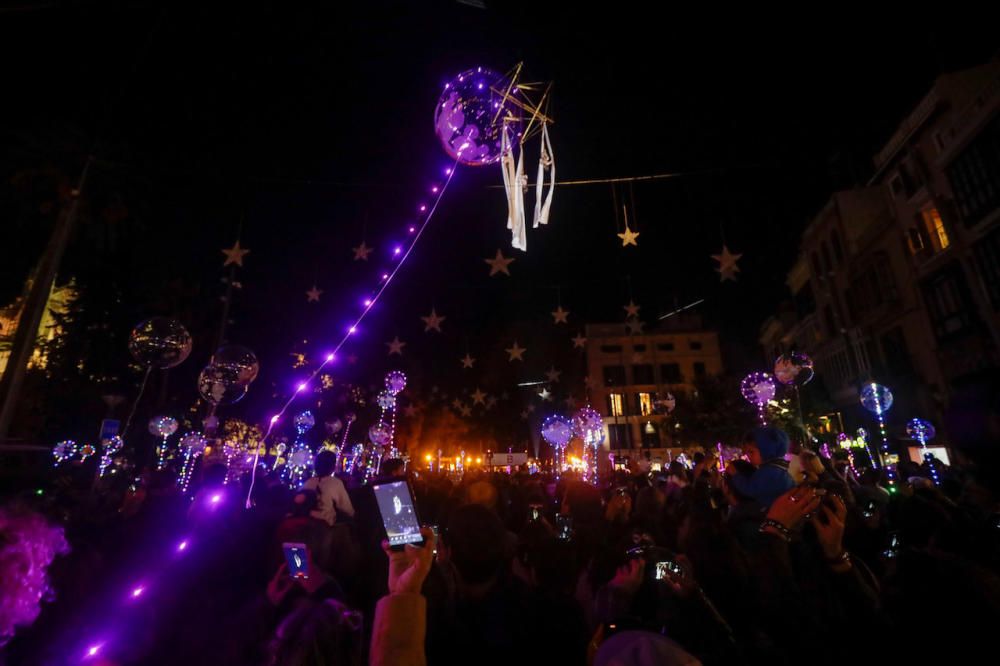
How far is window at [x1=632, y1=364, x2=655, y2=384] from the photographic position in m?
55.1

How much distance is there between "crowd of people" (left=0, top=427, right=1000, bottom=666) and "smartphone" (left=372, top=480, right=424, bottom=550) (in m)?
0.09

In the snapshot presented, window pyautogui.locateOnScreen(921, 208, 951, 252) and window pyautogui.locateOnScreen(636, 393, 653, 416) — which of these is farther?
window pyautogui.locateOnScreen(636, 393, 653, 416)

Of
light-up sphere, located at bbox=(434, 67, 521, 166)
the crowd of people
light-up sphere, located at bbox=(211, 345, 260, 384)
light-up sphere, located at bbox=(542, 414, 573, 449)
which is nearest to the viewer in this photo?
the crowd of people

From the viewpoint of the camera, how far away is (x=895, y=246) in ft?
80.2

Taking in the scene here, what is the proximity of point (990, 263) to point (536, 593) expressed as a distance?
2437 centimetres

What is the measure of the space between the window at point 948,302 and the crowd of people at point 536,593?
72.5 feet

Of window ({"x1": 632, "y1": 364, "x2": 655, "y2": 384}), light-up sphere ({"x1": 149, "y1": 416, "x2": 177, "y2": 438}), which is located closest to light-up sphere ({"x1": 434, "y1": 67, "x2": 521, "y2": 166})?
light-up sphere ({"x1": 149, "y1": 416, "x2": 177, "y2": 438})

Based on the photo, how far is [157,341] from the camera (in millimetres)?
8242

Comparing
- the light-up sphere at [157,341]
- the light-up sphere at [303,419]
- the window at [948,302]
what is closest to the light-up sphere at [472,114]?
the light-up sphere at [157,341]

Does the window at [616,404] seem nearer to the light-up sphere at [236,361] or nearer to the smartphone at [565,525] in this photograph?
the light-up sphere at [236,361]

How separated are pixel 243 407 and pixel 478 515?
21.0 metres

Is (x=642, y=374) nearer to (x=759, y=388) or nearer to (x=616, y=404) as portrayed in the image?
(x=616, y=404)

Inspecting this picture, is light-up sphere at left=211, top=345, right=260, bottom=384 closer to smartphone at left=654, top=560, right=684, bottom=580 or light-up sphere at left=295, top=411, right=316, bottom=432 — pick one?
smartphone at left=654, top=560, right=684, bottom=580

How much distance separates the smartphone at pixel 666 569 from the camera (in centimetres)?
245
